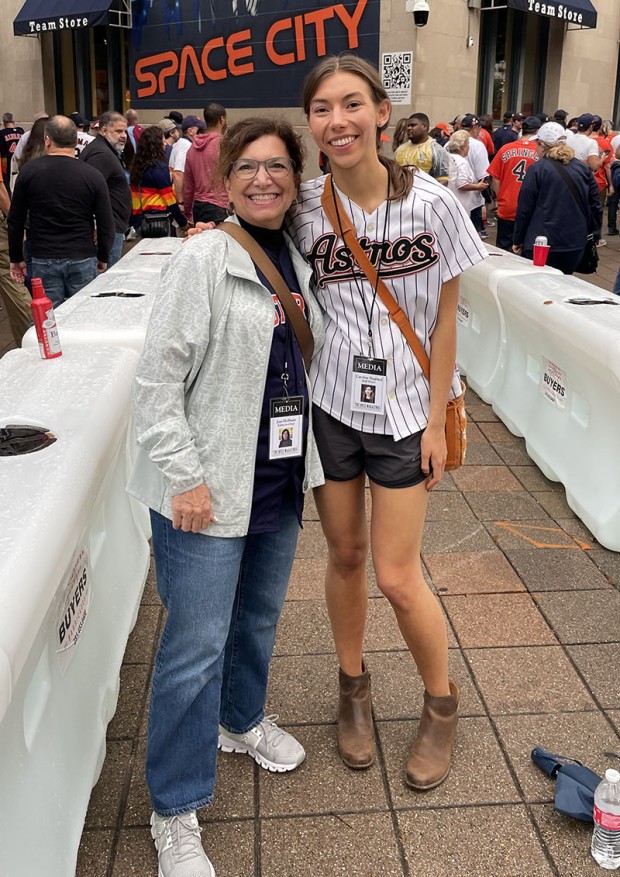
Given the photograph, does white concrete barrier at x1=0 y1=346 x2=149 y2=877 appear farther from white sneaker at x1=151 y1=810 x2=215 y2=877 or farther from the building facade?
the building facade

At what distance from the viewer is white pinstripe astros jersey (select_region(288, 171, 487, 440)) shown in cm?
229

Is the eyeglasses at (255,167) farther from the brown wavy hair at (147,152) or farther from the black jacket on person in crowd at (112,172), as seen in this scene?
the brown wavy hair at (147,152)

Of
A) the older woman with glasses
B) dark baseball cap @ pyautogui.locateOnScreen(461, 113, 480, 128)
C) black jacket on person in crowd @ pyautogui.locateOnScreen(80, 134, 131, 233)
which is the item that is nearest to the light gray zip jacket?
the older woman with glasses

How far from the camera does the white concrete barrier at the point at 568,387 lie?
13.5ft

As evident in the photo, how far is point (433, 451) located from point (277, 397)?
1.76ft

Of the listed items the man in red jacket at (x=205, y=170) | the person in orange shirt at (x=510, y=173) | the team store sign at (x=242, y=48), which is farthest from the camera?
the team store sign at (x=242, y=48)

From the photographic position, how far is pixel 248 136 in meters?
2.11

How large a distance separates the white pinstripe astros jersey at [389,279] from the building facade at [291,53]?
14708mm

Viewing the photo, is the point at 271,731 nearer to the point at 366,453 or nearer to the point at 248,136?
the point at 366,453

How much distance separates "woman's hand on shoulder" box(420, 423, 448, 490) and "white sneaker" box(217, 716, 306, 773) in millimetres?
938

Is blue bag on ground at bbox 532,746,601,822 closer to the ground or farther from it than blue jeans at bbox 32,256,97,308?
closer to the ground

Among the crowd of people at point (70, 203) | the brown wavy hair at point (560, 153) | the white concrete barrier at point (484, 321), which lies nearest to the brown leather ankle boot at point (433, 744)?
the crowd of people at point (70, 203)

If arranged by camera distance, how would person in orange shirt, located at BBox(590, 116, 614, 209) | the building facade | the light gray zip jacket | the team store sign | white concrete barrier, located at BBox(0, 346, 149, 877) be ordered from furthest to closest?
the team store sign
the building facade
person in orange shirt, located at BBox(590, 116, 614, 209)
the light gray zip jacket
white concrete barrier, located at BBox(0, 346, 149, 877)

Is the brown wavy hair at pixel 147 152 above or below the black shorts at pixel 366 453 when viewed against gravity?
above
